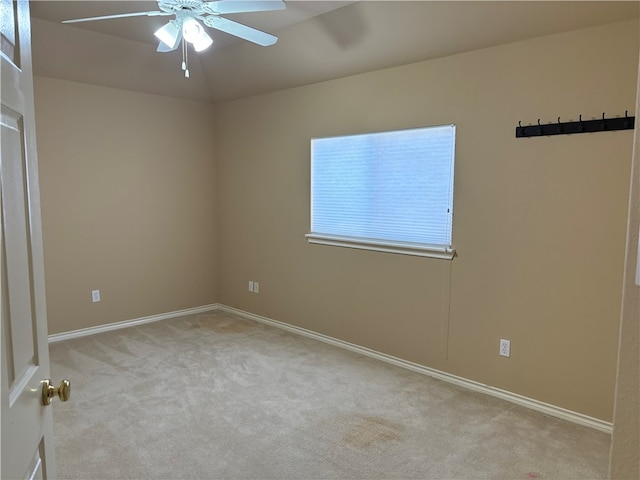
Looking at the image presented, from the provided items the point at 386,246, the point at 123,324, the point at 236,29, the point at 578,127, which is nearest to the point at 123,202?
the point at 123,324

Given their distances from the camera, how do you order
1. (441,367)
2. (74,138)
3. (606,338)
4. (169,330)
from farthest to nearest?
(169,330) → (74,138) → (441,367) → (606,338)

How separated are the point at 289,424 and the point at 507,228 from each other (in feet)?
6.16

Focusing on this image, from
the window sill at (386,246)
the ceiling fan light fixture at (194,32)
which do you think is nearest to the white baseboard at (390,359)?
the window sill at (386,246)

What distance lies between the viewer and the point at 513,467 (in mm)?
2256

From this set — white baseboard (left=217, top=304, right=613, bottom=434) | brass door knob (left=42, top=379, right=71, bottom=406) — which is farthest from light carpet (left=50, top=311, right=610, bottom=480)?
brass door knob (left=42, top=379, right=71, bottom=406)

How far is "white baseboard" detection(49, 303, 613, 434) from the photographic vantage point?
2.74 m

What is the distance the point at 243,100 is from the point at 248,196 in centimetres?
102

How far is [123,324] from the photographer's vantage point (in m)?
4.53

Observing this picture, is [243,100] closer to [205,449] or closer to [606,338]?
[205,449]

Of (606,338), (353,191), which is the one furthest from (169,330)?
(606,338)

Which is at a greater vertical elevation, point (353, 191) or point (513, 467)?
point (353, 191)

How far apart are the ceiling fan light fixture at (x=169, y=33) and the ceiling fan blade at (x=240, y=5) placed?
298mm

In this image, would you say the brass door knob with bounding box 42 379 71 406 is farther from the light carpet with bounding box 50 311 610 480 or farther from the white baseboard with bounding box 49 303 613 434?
the white baseboard with bounding box 49 303 613 434

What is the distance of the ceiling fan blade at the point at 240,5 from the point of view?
2156 millimetres
